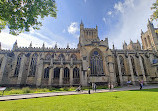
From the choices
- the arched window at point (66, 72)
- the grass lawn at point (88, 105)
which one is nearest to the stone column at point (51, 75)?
the arched window at point (66, 72)

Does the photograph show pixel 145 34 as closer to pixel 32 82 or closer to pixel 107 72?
pixel 107 72

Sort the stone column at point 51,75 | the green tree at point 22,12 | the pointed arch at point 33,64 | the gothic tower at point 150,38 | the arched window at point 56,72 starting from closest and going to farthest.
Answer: the green tree at point 22,12 < the stone column at point 51,75 < the arched window at point 56,72 < the pointed arch at point 33,64 < the gothic tower at point 150,38

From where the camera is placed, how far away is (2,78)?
27.4m

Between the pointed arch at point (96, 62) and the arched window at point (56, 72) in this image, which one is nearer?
the arched window at point (56, 72)

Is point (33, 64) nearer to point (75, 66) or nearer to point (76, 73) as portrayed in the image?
point (75, 66)

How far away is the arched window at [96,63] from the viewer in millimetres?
27059

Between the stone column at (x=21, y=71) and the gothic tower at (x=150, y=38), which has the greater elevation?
the gothic tower at (x=150, y=38)

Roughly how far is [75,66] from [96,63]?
7134mm

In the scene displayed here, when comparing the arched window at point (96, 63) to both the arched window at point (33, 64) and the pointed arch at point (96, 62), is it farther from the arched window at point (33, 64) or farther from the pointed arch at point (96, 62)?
the arched window at point (33, 64)

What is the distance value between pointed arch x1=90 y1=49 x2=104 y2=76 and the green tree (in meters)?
21.1

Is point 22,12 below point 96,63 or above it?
above

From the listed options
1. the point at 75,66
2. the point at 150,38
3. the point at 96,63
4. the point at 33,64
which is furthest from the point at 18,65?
the point at 150,38

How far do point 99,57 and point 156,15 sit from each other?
19.0m

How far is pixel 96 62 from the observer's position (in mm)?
27969
